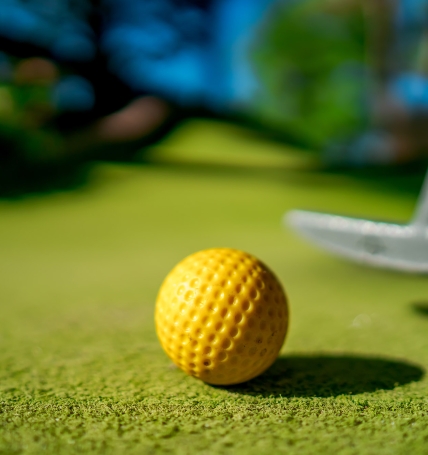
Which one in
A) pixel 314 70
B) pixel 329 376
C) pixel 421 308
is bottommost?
pixel 421 308

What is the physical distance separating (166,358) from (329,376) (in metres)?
0.62

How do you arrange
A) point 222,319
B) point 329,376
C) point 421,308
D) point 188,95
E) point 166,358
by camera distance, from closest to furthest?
point 222,319
point 329,376
point 166,358
point 421,308
point 188,95

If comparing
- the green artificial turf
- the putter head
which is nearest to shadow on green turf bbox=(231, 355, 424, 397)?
the green artificial turf

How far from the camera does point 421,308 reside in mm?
2711

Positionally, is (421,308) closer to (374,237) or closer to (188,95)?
(374,237)

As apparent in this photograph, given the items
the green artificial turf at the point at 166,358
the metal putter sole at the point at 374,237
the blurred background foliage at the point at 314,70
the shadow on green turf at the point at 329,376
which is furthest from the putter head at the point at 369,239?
the blurred background foliage at the point at 314,70

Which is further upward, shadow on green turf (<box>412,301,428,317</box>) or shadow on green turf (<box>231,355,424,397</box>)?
shadow on green turf (<box>231,355,424,397</box>)

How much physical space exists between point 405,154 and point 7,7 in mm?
11233

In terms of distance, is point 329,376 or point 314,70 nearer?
point 329,376

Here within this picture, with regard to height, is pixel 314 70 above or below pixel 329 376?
above

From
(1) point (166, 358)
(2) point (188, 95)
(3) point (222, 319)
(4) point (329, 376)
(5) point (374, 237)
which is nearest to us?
(3) point (222, 319)

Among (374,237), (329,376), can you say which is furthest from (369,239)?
(329,376)

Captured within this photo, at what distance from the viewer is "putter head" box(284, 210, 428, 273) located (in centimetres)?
233

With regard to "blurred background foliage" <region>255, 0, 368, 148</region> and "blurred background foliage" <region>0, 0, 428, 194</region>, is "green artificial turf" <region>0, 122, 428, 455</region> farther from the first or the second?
"blurred background foliage" <region>255, 0, 368, 148</region>
